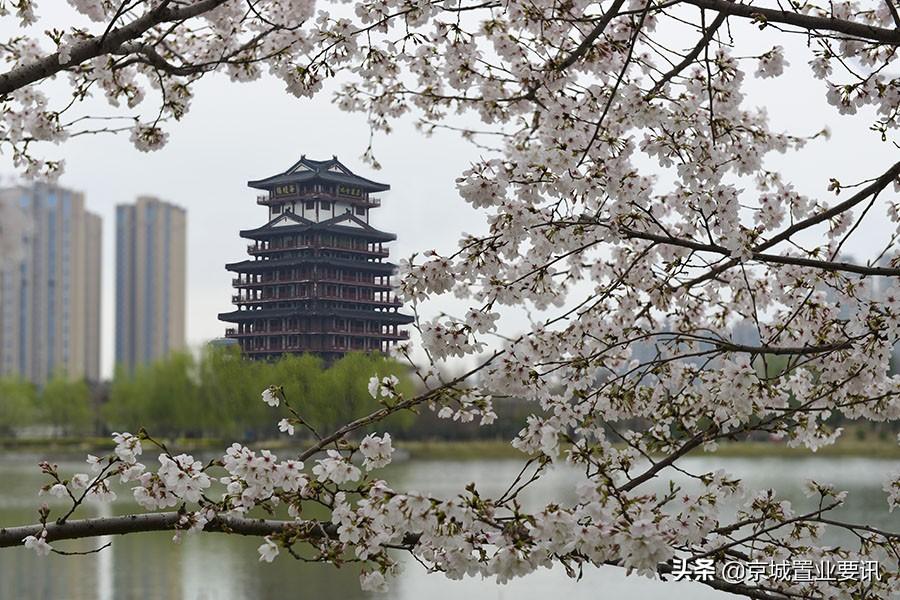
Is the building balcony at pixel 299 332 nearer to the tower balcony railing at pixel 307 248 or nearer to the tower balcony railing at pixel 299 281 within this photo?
the tower balcony railing at pixel 299 281

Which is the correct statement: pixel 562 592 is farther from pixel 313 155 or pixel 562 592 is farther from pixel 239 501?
pixel 239 501

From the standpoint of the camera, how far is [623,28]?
10.4 feet

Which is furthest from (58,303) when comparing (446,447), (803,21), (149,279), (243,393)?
(803,21)

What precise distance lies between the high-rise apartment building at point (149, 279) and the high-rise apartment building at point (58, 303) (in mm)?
2718

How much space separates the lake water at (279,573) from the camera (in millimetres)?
8562

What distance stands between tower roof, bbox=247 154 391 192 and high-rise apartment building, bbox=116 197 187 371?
16772 mm

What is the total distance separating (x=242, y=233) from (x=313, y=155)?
0.41 meters

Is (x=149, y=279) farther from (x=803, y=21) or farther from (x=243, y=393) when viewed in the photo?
(x=803, y=21)

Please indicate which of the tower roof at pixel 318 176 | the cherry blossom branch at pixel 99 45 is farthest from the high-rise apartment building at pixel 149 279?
the cherry blossom branch at pixel 99 45

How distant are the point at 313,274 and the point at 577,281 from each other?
3.05 feet

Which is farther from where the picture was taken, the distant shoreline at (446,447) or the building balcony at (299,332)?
the distant shoreline at (446,447)

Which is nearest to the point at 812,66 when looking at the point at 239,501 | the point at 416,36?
the point at 416,36

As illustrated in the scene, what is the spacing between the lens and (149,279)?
836 inches

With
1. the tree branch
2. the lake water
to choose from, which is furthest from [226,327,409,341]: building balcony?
the lake water
